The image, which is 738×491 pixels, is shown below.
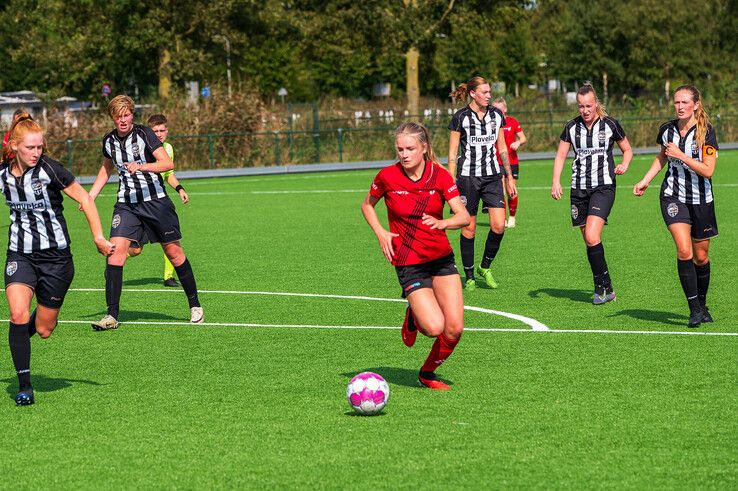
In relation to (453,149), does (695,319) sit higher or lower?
lower

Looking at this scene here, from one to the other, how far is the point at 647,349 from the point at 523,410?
7.58 feet

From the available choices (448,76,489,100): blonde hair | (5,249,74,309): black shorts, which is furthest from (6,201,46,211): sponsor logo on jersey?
(448,76,489,100): blonde hair

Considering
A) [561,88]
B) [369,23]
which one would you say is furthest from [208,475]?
[561,88]

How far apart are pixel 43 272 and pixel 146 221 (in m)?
3.17

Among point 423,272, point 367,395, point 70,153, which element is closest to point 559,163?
point 423,272

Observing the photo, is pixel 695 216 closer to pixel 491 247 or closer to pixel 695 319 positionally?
pixel 695 319

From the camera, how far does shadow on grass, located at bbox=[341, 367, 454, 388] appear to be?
8242 mm

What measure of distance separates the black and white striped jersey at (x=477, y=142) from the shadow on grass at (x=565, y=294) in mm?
1402

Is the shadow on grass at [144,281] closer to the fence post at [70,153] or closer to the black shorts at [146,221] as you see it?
the black shorts at [146,221]

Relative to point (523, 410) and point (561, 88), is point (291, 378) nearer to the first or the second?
point (523, 410)

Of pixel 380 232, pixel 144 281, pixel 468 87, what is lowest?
pixel 144 281

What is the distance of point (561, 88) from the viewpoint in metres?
98.8

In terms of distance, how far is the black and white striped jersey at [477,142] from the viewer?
13031 mm

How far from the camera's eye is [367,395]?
7.21 m
